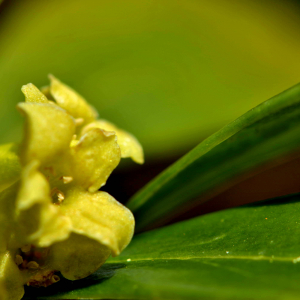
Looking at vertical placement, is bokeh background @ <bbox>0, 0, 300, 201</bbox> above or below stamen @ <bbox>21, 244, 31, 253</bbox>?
above

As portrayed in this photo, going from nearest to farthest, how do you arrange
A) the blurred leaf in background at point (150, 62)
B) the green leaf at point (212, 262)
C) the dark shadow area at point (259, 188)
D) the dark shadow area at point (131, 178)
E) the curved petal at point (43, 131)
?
the green leaf at point (212, 262) → the curved petal at point (43, 131) → the blurred leaf in background at point (150, 62) → the dark shadow area at point (131, 178) → the dark shadow area at point (259, 188)

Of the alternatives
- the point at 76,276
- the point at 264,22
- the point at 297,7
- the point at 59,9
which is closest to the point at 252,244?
the point at 76,276

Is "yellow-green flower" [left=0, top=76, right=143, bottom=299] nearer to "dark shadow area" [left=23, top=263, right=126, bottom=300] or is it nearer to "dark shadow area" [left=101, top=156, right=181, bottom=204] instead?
"dark shadow area" [left=23, top=263, right=126, bottom=300]

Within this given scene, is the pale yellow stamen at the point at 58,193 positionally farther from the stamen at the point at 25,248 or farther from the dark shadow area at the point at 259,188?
the dark shadow area at the point at 259,188

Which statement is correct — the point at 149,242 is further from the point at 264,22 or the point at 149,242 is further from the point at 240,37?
the point at 264,22

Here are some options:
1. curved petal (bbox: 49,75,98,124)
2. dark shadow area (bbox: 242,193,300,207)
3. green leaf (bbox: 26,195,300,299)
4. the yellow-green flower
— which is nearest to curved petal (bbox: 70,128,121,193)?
the yellow-green flower

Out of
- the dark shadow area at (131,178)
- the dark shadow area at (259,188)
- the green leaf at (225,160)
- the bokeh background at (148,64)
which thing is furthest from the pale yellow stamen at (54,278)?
the dark shadow area at (259,188)
